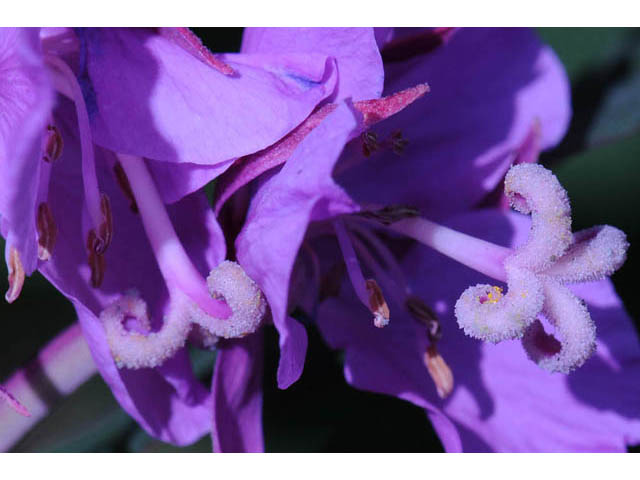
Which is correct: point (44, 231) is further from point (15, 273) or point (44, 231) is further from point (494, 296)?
point (494, 296)

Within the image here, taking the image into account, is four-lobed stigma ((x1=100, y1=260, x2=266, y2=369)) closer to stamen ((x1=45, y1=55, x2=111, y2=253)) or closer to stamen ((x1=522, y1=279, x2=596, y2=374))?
stamen ((x1=45, y1=55, x2=111, y2=253))

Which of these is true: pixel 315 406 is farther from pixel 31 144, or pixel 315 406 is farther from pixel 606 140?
pixel 31 144

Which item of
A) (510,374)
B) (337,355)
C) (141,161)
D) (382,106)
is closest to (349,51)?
(382,106)

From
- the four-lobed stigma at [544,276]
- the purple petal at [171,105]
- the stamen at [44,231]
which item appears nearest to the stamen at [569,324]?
the four-lobed stigma at [544,276]

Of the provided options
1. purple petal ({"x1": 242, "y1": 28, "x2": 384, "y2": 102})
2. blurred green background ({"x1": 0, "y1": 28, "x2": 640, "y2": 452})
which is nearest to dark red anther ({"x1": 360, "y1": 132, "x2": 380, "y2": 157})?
purple petal ({"x1": 242, "y1": 28, "x2": 384, "y2": 102})

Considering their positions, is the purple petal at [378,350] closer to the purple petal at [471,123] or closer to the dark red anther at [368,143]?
the purple petal at [471,123]
